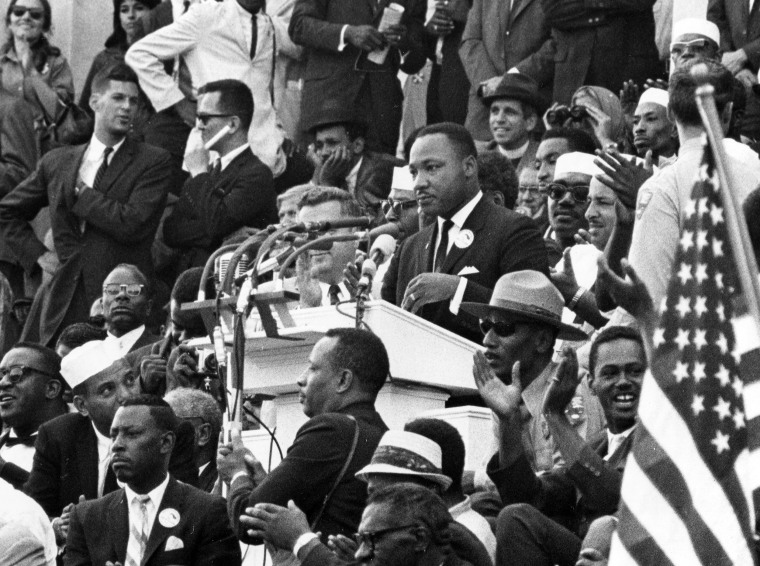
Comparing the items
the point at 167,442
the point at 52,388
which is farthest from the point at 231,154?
the point at 167,442

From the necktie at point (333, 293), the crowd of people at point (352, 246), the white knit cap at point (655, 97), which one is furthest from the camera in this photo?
the white knit cap at point (655, 97)

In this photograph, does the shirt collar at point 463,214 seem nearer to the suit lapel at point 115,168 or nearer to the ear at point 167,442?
the ear at point 167,442

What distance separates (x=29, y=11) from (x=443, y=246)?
311 inches

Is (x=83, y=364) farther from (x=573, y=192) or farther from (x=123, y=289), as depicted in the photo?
(x=573, y=192)

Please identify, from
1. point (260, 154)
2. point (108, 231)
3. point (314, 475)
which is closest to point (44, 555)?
point (314, 475)

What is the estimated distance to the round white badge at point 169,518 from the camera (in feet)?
29.5

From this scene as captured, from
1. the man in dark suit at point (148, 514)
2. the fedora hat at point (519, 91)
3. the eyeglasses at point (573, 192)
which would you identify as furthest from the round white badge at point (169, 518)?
the fedora hat at point (519, 91)

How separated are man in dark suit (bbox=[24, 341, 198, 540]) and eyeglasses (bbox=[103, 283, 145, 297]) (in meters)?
1.50

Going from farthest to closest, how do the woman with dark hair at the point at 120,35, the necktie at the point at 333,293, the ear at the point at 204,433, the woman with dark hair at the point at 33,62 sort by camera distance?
the woman with dark hair at the point at 33,62 → the woman with dark hair at the point at 120,35 → the ear at the point at 204,433 → the necktie at the point at 333,293

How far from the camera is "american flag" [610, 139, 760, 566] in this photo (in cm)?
529

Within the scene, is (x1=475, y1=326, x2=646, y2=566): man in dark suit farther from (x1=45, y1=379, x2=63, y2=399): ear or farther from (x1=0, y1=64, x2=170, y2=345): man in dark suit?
(x1=0, y1=64, x2=170, y2=345): man in dark suit

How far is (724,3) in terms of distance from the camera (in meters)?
13.0

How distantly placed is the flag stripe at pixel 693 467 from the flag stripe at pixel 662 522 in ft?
0.09

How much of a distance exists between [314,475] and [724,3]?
20.5 feet
